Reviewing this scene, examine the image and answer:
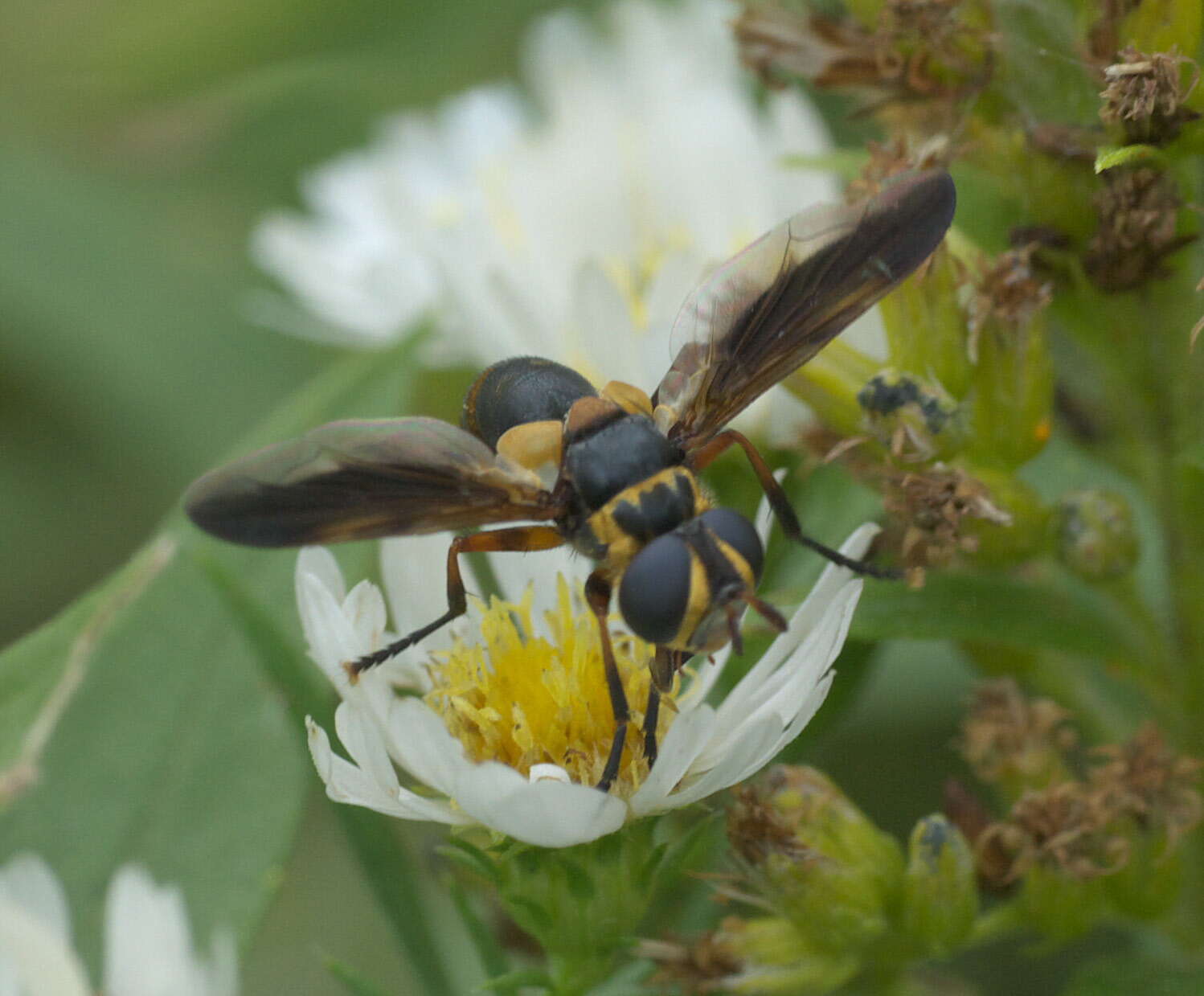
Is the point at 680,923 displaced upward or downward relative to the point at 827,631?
downward

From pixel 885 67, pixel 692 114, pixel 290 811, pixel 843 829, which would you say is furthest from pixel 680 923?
pixel 692 114

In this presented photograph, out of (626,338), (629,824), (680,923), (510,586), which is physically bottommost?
(680,923)

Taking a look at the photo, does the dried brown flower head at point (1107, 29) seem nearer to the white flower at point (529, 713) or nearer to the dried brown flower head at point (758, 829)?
the white flower at point (529, 713)

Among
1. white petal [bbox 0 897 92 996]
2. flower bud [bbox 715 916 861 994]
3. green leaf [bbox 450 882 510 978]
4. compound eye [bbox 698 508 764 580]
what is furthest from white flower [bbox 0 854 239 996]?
compound eye [bbox 698 508 764 580]

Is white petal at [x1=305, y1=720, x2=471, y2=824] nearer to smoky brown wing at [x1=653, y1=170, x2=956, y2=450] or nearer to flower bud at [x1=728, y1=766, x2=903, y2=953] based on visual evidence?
flower bud at [x1=728, y1=766, x2=903, y2=953]

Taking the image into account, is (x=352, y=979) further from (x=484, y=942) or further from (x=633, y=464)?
(x=633, y=464)

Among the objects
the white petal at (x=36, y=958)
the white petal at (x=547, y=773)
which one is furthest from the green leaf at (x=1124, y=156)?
the white petal at (x=36, y=958)

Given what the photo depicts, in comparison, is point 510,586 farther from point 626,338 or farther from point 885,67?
point 885,67
